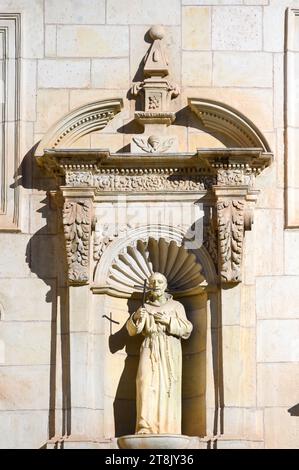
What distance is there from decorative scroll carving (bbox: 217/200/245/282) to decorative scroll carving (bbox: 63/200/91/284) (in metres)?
1.36

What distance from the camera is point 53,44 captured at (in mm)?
22156

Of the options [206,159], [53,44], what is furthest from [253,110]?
[53,44]

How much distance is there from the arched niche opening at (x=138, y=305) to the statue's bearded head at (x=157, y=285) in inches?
11.6

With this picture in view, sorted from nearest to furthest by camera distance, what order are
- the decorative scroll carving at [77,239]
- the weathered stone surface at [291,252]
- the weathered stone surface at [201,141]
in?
the decorative scroll carving at [77,239] < the weathered stone surface at [291,252] < the weathered stone surface at [201,141]

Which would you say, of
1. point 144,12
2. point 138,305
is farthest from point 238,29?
point 138,305

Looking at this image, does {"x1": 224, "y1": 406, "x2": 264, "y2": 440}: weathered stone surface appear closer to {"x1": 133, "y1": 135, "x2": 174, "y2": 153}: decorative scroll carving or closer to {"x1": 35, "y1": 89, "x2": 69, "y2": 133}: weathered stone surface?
{"x1": 133, "y1": 135, "x2": 174, "y2": 153}: decorative scroll carving

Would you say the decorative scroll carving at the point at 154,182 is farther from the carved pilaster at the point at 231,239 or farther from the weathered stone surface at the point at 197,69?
the weathered stone surface at the point at 197,69

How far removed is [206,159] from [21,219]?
2.03 metres

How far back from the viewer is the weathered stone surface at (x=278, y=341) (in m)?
21.4

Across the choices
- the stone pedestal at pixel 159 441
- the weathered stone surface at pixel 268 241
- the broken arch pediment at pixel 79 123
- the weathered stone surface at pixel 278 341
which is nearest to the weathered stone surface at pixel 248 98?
the broken arch pediment at pixel 79 123

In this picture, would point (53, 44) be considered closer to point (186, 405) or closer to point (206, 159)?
point (206, 159)

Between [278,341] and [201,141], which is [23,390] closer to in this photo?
[278,341]

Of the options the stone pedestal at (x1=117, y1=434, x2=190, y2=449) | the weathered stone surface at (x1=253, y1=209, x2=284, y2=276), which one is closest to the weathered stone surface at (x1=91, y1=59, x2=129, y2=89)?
the weathered stone surface at (x1=253, y1=209, x2=284, y2=276)

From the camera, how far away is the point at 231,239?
21375 mm
